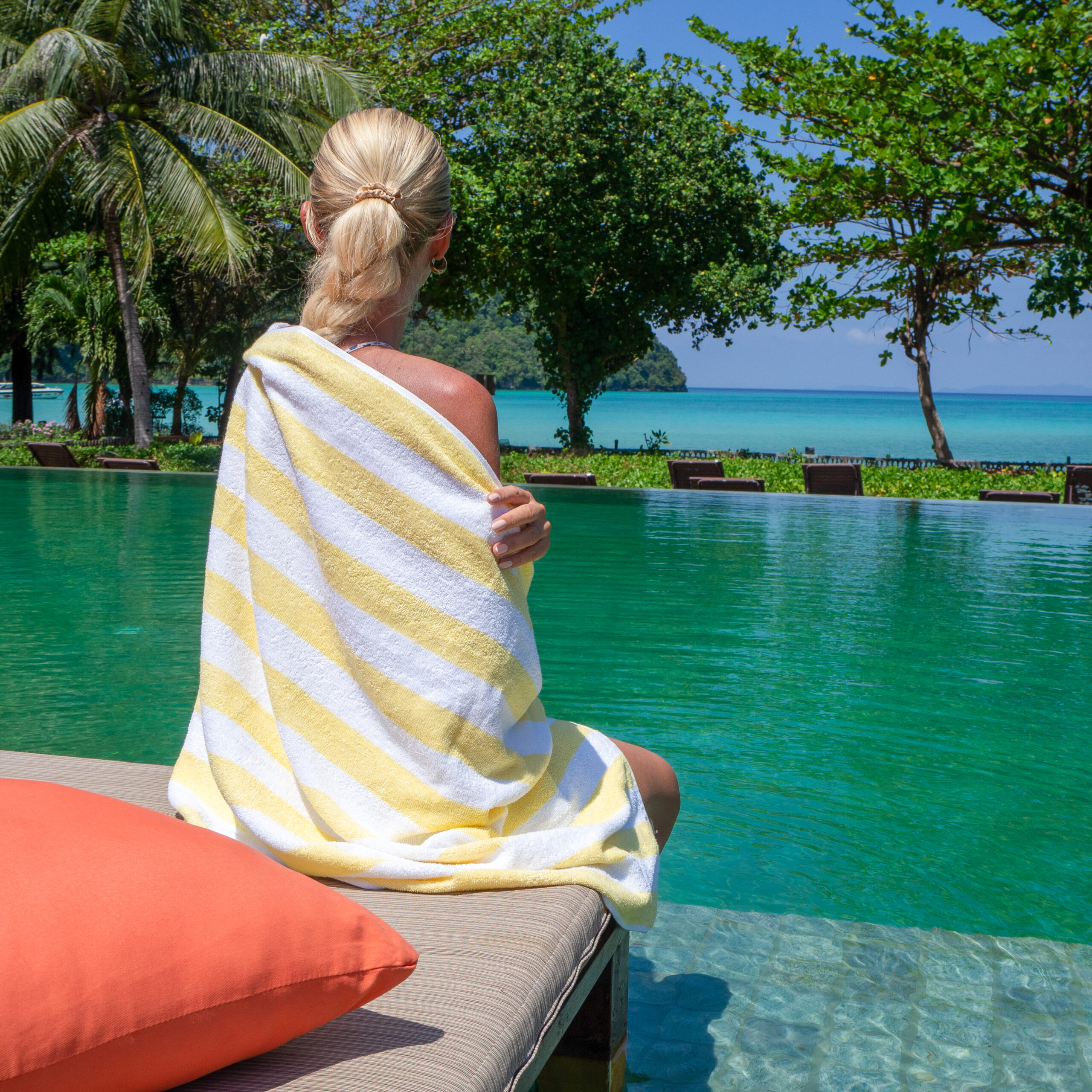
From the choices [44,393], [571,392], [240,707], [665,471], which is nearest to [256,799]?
[240,707]

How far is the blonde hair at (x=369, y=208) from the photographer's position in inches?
65.1

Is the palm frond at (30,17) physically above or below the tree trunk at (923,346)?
above

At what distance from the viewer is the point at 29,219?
57.2ft

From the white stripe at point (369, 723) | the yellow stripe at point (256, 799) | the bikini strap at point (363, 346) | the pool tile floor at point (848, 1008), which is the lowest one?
the pool tile floor at point (848, 1008)

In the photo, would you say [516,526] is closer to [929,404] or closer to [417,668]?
[417,668]

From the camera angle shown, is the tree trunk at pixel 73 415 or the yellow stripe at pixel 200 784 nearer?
the yellow stripe at pixel 200 784

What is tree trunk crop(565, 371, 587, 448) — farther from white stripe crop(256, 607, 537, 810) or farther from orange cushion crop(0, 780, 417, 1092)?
orange cushion crop(0, 780, 417, 1092)

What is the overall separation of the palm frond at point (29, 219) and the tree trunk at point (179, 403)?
1046cm

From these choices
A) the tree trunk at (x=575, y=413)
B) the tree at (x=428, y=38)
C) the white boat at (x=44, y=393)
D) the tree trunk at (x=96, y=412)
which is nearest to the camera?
the tree at (x=428, y=38)

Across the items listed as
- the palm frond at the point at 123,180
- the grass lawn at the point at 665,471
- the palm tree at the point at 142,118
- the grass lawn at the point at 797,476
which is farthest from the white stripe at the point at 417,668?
the palm frond at the point at 123,180

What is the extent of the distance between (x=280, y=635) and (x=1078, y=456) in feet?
206

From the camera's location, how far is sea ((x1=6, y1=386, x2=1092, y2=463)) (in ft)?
207

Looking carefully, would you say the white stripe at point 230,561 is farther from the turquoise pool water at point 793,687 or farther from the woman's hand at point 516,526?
the turquoise pool water at point 793,687

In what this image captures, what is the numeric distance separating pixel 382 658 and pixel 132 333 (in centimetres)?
1891
